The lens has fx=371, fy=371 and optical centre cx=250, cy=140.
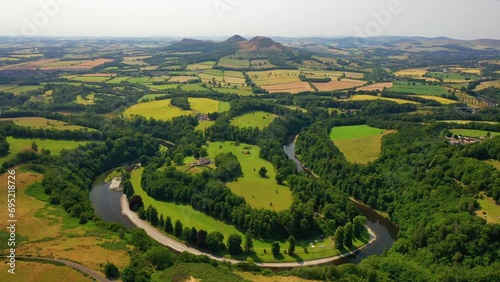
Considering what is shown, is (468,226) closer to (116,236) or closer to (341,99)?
(116,236)

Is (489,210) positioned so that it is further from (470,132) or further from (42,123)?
(42,123)

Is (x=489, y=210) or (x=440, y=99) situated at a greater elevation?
(x=440, y=99)

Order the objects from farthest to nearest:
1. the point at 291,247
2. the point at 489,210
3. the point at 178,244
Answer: the point at 178,244 → the point at 291,247 → the point at 489,210

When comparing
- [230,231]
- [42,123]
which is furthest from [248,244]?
[42,123]

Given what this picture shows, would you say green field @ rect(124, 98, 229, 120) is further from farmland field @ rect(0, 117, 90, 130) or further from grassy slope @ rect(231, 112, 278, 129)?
farmland field @ rect(0, 117, 90, 130)

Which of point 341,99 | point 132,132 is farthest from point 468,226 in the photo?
point 341,99

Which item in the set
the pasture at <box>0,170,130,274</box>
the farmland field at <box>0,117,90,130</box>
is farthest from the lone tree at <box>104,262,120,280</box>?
the farmland field at <box>0,117,90,130</box>
